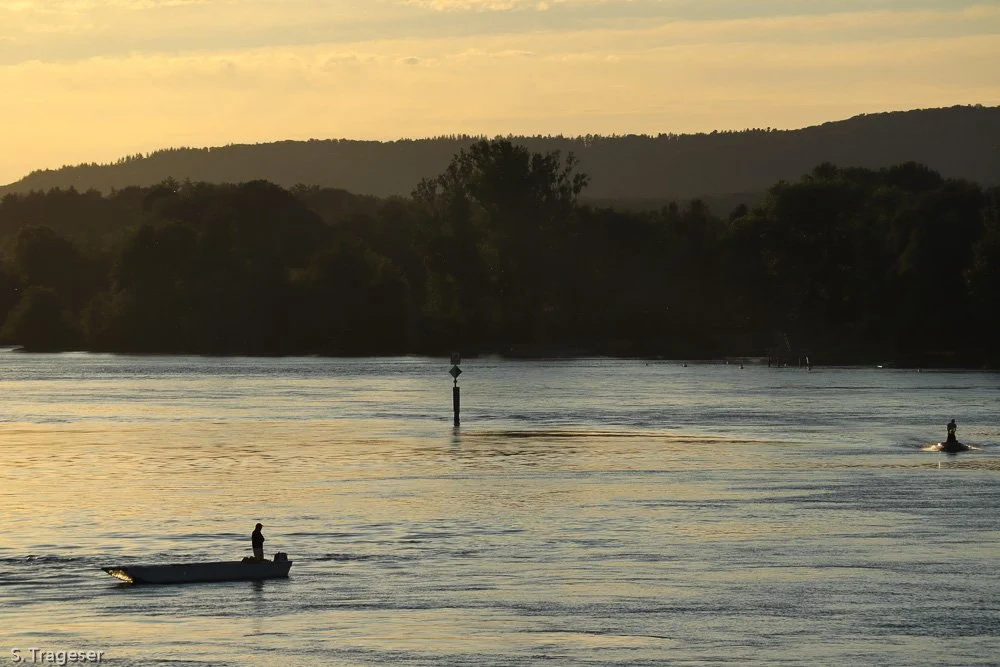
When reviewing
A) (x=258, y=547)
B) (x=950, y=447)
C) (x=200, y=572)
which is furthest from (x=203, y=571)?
(x=950, y=447)

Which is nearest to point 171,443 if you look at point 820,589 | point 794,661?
point 820,589

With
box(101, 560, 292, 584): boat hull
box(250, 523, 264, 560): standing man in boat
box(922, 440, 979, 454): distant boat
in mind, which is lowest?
box(922, 440, 979, 454): distant boat

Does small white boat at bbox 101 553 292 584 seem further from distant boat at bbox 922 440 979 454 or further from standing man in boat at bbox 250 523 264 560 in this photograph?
distant boat at bbox 922 440 979 454

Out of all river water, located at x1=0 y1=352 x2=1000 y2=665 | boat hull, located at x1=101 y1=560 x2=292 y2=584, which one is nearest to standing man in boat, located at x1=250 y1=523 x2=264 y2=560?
boat hull, located at x1=101 y1=560 x2=292 y2=584

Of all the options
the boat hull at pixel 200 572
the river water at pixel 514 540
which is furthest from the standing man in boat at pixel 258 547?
the river water at pixel 514 540

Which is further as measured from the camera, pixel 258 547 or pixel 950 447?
pixel 950 447

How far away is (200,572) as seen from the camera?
47.6 m

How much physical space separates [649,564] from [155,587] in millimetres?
14757

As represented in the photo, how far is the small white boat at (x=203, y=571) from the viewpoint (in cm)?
4688

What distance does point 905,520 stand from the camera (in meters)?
61.0

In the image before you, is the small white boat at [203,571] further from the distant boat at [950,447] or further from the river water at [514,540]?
the distant boat at [950,447]

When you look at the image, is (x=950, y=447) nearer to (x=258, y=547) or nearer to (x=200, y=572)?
(x=258, y=547)

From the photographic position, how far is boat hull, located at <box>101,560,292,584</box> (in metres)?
46.8

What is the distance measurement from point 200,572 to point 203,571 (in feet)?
0.33
